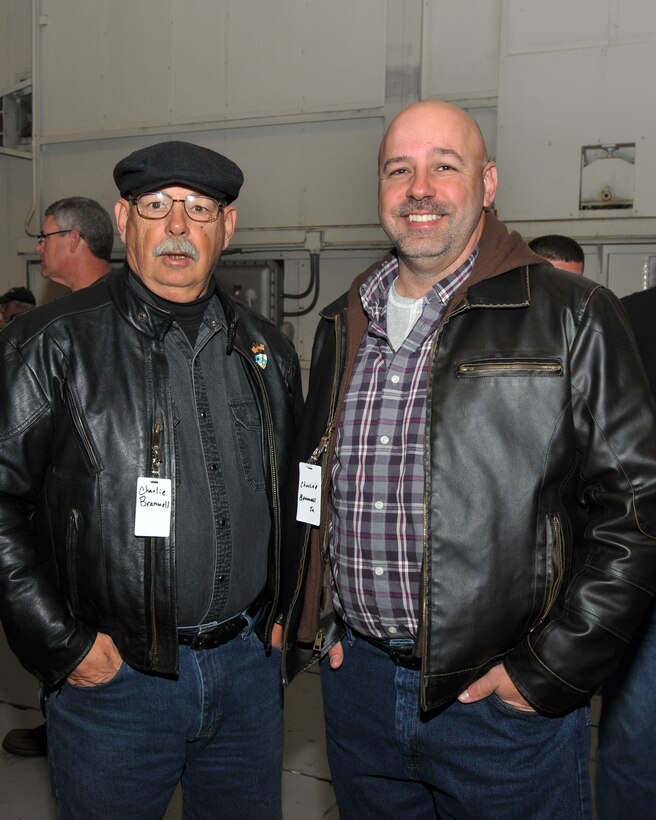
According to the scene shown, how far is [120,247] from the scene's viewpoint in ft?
25.7

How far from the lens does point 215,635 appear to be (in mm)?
1892

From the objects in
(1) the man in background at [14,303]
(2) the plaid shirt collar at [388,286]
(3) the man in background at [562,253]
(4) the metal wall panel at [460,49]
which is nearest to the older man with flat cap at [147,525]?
(2) the plaid shirt collar at [388,286]

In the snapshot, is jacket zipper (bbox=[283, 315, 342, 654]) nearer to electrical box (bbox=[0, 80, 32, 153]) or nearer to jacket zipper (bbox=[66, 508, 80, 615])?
jacket zipper (bbox=[66, 508, 80, 615])

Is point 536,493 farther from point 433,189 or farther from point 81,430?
point 81,430

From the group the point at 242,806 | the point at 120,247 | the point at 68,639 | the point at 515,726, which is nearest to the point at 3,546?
the point at 68,639

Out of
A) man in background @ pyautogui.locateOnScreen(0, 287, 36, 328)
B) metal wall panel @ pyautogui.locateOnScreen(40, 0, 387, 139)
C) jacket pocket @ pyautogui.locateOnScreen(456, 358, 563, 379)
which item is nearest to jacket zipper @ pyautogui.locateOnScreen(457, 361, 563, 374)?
jacket pocket @ pyautogui.locateOnScreen(456, 358, 563, 379)

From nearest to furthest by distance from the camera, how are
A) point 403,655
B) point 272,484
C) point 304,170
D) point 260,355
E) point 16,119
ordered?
point 403,655, point 272,484, point 260,355, point 304,170, point 16,119

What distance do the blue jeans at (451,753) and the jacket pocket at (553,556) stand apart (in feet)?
0.86

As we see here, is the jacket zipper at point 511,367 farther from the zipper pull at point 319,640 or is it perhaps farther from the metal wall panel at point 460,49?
the metal wall panel at point 460,49

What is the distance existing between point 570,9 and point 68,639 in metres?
5.45

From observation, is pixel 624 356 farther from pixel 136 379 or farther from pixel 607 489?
pixel 136 379

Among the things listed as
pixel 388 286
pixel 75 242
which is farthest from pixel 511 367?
pixel 75 242

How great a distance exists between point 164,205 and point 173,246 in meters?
0.11

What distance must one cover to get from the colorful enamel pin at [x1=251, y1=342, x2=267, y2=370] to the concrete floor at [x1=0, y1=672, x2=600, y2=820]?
→ 1.81 metres
